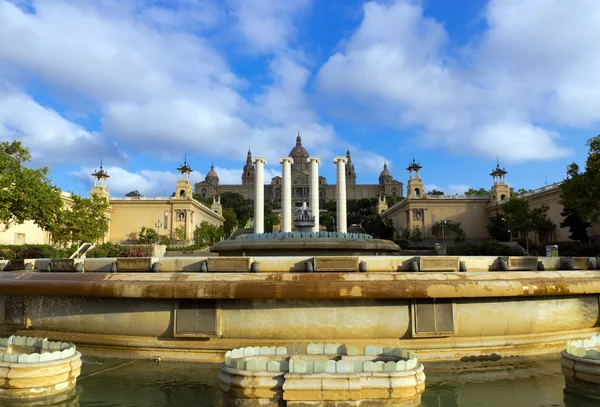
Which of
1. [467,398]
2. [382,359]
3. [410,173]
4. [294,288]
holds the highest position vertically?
[410,173]

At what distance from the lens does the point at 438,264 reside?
448 inches

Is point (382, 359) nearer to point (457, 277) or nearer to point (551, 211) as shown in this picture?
point (457, 277)

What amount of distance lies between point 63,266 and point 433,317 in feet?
32.9

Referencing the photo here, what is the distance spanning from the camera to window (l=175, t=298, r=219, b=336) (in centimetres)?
1027

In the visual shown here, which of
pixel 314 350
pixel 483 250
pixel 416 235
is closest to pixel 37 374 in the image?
pixel 314 350

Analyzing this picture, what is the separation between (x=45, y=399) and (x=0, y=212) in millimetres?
34170

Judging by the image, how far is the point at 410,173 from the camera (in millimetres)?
93250

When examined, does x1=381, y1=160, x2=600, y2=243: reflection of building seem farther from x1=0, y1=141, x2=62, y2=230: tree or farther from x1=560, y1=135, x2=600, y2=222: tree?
x1=0, y1=141, x2=62, y2=230: tree

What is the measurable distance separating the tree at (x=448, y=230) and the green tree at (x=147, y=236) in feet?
172

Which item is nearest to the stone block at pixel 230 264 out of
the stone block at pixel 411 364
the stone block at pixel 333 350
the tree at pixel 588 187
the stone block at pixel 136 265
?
the stone block at pixel 136 265

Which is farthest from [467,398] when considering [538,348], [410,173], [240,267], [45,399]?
[410,173]

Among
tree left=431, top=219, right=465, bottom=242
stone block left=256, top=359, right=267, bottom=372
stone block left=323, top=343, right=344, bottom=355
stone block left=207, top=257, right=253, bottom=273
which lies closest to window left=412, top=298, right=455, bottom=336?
stone block left=323, top=343, right=344, bottom=355

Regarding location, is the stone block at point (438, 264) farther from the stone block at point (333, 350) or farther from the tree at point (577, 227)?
the tree at point (577, 227)

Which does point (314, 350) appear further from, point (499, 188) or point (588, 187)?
point (499, 188)
